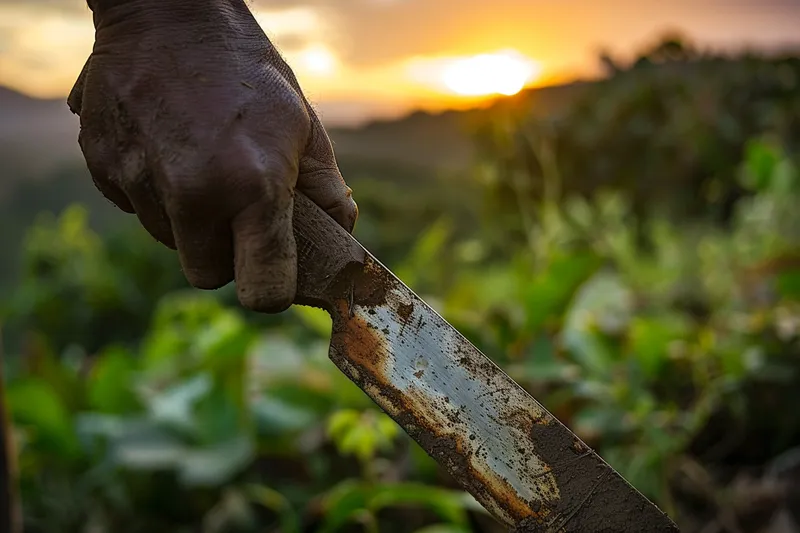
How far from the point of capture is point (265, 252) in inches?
24.6

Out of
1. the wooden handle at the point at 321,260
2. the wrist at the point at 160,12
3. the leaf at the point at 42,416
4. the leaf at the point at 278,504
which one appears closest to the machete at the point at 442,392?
the wooden handle at the point at 321,260

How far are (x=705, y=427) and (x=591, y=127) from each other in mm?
2723

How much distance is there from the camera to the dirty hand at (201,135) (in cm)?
61

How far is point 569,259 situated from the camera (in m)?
1.74

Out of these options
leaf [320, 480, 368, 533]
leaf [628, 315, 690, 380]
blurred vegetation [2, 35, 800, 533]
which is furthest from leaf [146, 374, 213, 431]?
leaf [628, 315, 690, 380]

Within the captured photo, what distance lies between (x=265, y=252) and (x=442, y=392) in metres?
0.20

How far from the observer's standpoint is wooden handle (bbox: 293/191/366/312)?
69cm

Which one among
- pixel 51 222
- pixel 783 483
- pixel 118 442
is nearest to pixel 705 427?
pixel 783 483

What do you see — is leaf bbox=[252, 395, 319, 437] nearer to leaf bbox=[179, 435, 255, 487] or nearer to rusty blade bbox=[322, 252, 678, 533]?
leaf bbox=[179, 435, 255, 487]

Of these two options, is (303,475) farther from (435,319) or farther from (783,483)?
(435,319)

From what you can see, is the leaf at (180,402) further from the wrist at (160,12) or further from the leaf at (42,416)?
the wrist at (160,12)

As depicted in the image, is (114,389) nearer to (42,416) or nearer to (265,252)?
(42,416)

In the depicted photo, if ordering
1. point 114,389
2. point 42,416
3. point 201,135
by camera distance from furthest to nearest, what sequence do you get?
point 114,389 < point 42,416 < point 201,135

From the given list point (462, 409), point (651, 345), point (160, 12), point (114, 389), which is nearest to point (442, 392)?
point (462, 409)
